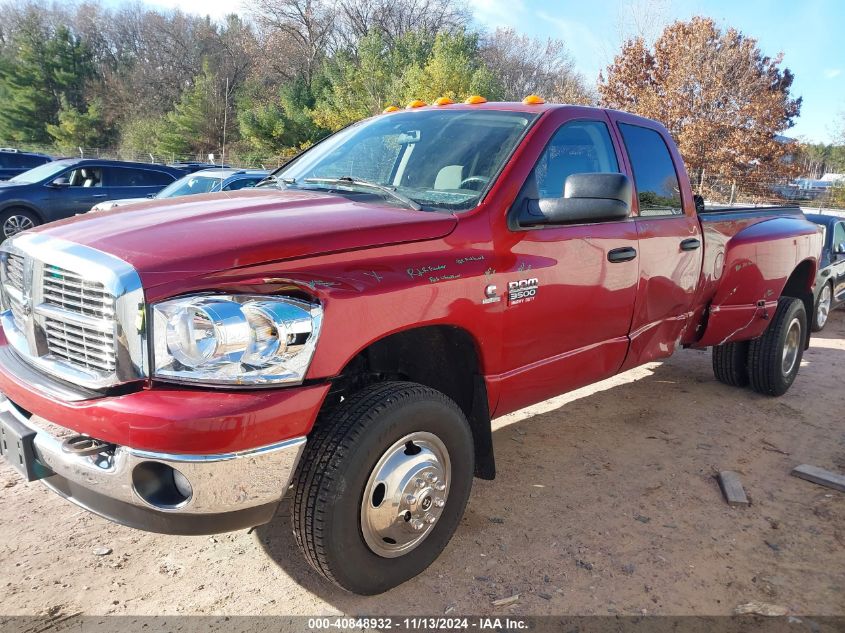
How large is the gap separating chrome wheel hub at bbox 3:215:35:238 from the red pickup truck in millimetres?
9763

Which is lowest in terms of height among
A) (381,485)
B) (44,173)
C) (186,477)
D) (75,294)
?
(381,485)

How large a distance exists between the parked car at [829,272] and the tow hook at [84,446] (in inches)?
319

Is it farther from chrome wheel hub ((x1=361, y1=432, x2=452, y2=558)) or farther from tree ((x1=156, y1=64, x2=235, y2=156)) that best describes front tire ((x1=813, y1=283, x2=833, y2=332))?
tree ((x1=156, y1=64, x2=235, y2=156))

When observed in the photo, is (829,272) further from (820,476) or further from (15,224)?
(15,224)

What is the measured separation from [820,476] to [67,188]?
1233cm

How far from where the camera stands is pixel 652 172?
387 centimetres

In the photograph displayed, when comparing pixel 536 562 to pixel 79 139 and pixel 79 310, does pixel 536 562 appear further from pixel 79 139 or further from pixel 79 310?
pixel 79 139

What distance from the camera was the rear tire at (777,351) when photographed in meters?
5.03

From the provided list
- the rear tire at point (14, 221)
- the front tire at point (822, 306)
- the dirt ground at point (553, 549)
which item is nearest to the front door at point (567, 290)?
the dirt ground at point (553, 549)

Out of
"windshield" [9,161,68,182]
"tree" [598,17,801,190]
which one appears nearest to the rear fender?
"windshield" [9,161,68,182]

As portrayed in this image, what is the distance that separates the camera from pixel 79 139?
164 feet

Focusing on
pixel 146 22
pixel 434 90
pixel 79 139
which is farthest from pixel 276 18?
pixel 434 90

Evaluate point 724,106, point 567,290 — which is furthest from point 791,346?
point 724,106

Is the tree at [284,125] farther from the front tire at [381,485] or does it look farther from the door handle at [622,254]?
the front tire at [381,485]
